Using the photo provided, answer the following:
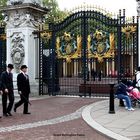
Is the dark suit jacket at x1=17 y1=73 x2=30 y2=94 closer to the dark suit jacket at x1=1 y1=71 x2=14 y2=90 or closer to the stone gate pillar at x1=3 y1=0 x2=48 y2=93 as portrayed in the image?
the dark suit jacket at x1=1 y1=71 x2=14 y2=90

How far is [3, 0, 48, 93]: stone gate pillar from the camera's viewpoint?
19656 millimetres

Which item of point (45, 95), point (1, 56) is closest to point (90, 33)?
point (45, 95)

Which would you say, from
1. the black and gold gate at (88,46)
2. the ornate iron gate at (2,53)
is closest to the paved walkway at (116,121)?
the black and gold gate at (88,46)

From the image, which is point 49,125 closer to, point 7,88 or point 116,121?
point 116,121

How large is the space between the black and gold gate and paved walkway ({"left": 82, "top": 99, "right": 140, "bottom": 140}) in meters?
4.67

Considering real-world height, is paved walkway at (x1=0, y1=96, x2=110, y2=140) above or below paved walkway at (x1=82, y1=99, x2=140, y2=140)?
below

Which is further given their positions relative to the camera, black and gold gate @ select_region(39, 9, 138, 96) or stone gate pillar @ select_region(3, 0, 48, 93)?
stone gate pillar @ select_region(3, 0, 48, 93)

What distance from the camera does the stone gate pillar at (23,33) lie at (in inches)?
774

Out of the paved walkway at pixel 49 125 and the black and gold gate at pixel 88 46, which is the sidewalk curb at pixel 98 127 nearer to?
the paved walkway at pixel 49 125

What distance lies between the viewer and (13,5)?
65.1 feet

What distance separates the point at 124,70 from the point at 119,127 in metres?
8.67

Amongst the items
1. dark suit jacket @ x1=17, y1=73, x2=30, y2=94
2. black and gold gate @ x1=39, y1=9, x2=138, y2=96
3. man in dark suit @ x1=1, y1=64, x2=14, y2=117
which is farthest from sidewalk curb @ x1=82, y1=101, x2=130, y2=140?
black and gold gate @ x1=39, y1=9, x2=138, y2=96

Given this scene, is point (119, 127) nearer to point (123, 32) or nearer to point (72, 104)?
point (72, 104)

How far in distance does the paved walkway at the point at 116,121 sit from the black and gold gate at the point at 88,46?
15.3 ft
